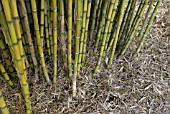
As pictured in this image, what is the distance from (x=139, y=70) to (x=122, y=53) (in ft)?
0.52

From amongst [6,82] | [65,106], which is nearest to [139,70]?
[65,106]

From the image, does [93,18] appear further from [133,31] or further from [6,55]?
[6,55]

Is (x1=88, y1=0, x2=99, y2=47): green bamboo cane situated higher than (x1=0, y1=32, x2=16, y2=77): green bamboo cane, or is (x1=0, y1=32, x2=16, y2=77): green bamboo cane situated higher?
(x1=88, y1=0, x2=99, y2=47): green bamboo cane

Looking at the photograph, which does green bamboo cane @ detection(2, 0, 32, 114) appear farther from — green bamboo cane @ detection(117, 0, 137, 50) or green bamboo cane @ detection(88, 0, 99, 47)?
green bamboo cane @ detection(117, 0, 137, 50)

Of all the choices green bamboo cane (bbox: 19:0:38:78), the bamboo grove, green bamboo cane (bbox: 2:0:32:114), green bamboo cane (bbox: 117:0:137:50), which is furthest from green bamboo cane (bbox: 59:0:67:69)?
green bamboo cane (bbox: 117:0:137:50)

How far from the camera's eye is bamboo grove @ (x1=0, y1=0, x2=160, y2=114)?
923 mm

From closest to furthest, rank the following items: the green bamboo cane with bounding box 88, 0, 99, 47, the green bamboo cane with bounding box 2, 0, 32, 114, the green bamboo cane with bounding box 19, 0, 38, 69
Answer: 1. the green bamboo cane with bounding box 2, 0, 32, 114
2. the green bamboo cane with bounding box 19, 0, 38, 69
3. the green bamboo cane with bounding box 88, 0, 99, 47

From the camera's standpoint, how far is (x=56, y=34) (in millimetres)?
1079

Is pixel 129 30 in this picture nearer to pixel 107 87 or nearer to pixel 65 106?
pixel 107 87

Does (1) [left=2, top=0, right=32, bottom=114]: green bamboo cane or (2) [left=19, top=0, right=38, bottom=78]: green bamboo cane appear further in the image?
(2) [left=19, top=0, right=38, bottom=78]: green bamboo cane

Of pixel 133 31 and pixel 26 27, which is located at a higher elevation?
pixel 26 27

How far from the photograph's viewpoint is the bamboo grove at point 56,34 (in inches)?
36.4

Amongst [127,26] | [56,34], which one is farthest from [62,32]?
[127,26]

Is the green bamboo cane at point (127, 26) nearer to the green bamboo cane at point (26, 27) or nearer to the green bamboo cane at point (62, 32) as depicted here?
the green bamboo cane at point (62, 32)
